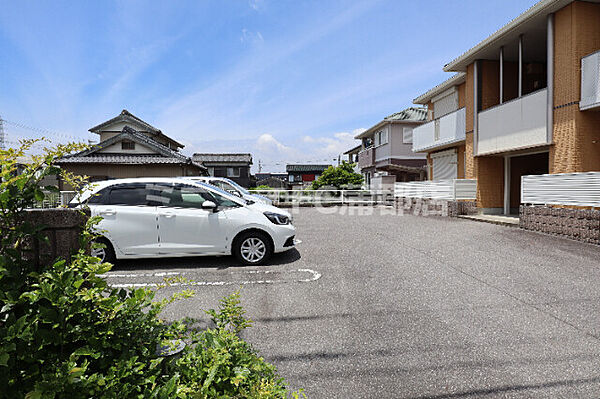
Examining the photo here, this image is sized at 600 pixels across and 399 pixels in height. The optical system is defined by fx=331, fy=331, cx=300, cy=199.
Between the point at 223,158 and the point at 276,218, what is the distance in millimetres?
32069

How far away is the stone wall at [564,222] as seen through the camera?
7191 mm

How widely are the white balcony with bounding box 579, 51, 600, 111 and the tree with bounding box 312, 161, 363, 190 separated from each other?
1497cm

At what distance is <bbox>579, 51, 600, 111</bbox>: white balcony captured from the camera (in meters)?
7.98

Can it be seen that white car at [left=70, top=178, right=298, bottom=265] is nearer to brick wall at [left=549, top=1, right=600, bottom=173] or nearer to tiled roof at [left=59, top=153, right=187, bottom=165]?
brick wall at [left=549, top=1, right=600, bottom=173]

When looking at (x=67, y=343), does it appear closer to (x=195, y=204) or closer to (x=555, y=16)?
(x=195, y=204)

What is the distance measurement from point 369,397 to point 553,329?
7.41 ft

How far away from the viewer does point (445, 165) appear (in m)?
16.3

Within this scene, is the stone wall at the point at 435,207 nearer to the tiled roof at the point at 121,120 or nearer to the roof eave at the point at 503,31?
the roof eave at the point at 503,31

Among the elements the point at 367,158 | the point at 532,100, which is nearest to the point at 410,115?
the point at 367,158

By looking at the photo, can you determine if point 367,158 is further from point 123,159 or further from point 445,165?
point 123,159

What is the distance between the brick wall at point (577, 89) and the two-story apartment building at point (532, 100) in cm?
2

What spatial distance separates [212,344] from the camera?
5.44 feet

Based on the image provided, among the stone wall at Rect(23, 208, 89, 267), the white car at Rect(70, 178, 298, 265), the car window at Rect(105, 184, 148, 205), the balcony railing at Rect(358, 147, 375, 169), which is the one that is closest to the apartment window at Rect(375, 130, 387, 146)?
the balcony railing at Rect(358, 147, 375, 169)

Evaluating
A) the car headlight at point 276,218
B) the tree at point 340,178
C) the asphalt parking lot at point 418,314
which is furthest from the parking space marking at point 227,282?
the tree at point 340,178
